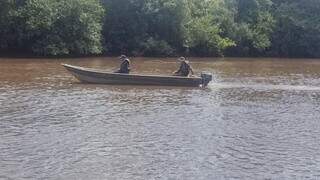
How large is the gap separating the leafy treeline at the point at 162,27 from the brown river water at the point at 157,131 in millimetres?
15147

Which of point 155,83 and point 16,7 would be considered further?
point 16,7

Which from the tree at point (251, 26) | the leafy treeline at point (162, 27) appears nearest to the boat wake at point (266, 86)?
the leafy treeline at point (162, 27)

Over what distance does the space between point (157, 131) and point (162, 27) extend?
1358 inches

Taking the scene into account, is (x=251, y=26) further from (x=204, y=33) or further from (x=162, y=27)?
(x=162, y=27)

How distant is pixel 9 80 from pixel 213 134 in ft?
47.2

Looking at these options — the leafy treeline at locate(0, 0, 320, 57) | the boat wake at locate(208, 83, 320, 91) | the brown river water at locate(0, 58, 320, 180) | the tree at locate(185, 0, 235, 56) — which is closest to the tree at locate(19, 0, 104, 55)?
the leafy treeline at locate(0, 0, 320, 57)

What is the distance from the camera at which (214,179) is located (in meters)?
12.5

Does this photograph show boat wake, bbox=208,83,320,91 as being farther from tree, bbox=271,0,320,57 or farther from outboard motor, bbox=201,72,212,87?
tree, bbox=271,0,320,57

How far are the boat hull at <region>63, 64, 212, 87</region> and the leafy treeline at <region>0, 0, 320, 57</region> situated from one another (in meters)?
16.6

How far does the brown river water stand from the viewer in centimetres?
1323

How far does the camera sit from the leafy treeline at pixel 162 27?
144 ft

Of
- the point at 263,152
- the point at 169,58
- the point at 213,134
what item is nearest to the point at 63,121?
the point at 213,134

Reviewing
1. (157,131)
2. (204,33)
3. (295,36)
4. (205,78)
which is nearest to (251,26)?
(295,36)

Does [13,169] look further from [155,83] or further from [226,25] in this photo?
[226,25]
